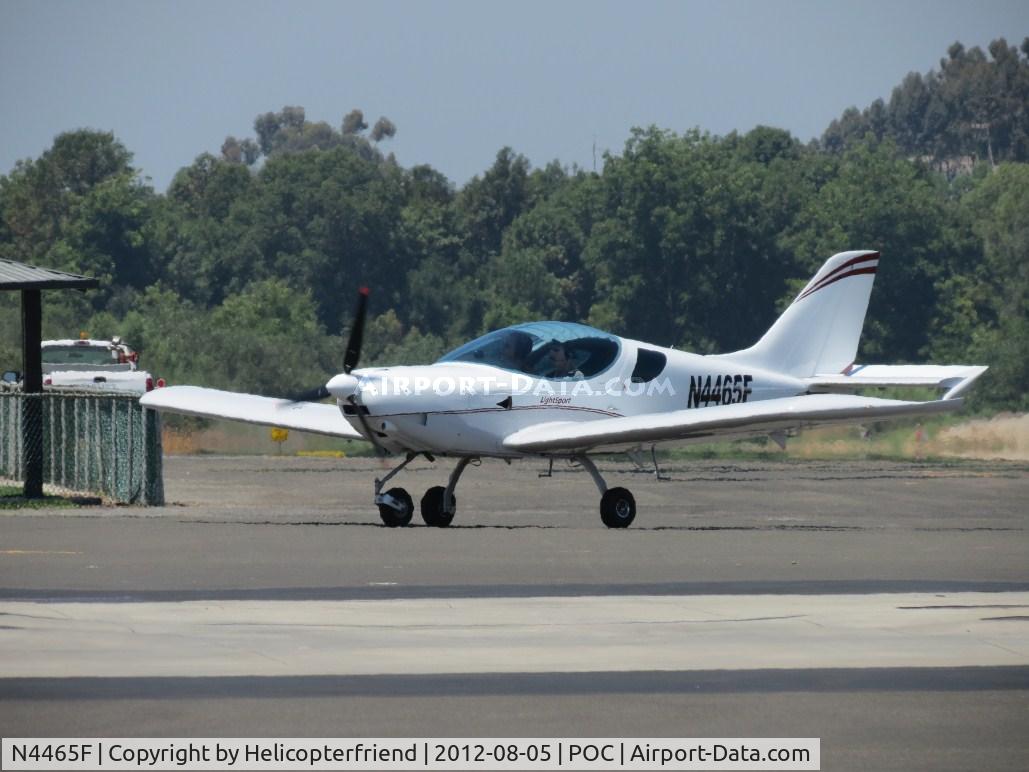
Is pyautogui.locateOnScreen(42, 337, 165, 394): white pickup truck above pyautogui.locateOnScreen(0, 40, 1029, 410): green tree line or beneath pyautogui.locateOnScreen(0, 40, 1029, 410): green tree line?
beneath

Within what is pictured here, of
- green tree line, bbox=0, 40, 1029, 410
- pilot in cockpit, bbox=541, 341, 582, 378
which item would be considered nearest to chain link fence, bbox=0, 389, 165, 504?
pilot in cockpit, bbox=541, 341, 582, 378

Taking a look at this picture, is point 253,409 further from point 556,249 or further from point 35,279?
point 556,249

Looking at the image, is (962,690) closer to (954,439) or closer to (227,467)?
(227,467)

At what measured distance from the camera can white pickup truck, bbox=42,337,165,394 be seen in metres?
43.4

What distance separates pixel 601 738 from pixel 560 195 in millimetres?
102343

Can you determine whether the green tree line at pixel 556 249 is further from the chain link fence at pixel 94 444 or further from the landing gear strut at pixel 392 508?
the landing gear strut at pixel 392 508

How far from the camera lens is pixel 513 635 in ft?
43.1

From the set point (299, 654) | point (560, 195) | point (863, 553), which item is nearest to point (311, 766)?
point (299, 654)

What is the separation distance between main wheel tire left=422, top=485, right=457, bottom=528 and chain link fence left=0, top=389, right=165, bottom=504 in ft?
14.8

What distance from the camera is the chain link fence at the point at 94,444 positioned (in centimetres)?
2550

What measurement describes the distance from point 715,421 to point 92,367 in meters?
25.8

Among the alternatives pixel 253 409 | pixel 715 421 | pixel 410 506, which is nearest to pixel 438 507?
pixel 410 506

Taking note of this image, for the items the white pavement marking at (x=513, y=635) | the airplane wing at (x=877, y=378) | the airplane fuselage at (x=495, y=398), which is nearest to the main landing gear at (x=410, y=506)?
the airplane fuselage at (x=495, y=398)

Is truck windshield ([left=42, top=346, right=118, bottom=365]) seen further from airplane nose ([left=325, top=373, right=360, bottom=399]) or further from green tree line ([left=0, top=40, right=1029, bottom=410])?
airplane nose ([left=325, top=373, right=360, bottom=399])
